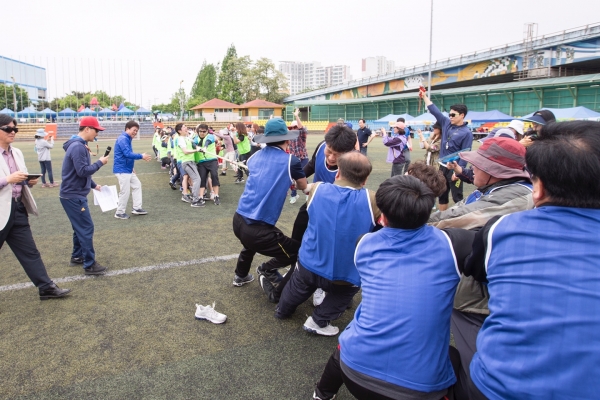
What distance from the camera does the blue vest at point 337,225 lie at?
10.7ft

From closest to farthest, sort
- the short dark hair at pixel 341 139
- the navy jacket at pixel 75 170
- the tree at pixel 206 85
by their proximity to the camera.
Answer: the short dark hair at pixel 341 139 < the navy jacket at pixel 75 170 < the tree at pixel 206 85

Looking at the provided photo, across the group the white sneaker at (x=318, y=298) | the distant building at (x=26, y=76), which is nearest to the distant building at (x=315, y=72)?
the distant building at (x=26, y=76)

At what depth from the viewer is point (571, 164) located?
5.13ft

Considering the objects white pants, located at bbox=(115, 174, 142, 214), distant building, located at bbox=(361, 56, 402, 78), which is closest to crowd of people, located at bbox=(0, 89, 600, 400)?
white pants, located at bbox=(115, 174, 142, 214)

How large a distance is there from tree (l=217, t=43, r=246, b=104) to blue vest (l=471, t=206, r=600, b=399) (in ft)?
256

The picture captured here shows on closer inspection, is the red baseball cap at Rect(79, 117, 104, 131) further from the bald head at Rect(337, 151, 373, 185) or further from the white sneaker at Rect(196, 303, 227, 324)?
the bald head at Rect(337, 151, 373, 185)

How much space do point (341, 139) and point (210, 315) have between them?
219 centimetres

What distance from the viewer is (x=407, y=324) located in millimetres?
2047

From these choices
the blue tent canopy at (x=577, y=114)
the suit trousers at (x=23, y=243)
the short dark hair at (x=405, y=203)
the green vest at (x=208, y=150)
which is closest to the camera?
the short dark hair at (x=405, y=203)

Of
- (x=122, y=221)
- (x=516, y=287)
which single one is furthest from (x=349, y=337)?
A: (x=122, y=221)

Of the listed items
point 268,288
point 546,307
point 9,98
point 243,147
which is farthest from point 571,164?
point 9,98

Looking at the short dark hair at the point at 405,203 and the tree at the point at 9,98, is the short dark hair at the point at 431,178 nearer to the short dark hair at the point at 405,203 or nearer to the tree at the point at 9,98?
the short dark hair at the point at 405,203

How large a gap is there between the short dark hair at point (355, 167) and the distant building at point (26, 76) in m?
99.2

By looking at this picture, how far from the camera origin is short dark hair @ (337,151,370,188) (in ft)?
10.6
